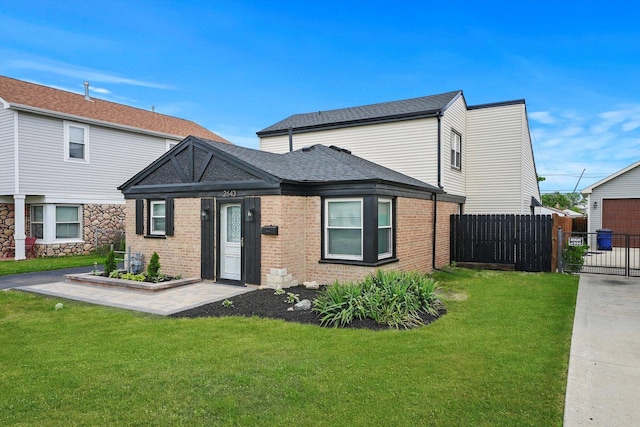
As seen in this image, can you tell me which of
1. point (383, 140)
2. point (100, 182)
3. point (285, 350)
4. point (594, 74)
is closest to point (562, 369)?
point (285, 350)

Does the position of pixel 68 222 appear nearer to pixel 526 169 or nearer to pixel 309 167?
pixel 309 167

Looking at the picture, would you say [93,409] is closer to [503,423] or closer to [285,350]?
[285,350]

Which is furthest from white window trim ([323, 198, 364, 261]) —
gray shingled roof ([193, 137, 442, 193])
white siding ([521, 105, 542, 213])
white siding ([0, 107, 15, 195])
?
white siding ([0, 107, 15, 195])

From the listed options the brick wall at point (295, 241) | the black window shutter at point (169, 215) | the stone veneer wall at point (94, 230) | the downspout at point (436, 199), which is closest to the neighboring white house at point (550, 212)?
the downspout at point (436, 199)

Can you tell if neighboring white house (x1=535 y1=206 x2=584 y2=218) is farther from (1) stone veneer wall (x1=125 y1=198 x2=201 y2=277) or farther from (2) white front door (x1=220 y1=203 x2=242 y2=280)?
(1) stone veneer wall (x1=125 y1=198 x2=201 y2=277)

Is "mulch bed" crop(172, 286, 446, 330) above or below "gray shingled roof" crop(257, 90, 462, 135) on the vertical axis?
below

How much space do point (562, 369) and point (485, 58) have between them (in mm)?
17658

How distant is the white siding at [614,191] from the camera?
71.4 feet

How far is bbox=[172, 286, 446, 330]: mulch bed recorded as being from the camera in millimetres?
7003

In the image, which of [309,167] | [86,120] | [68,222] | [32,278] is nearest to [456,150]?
[309,167]

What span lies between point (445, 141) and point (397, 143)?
1.66 metres

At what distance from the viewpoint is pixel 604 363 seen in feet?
16.6

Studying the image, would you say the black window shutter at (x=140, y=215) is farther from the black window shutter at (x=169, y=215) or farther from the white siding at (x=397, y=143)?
the white siding at (x=397, y=143)

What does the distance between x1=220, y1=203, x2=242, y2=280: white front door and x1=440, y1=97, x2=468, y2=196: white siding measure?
7.43 meters
